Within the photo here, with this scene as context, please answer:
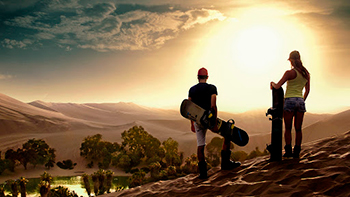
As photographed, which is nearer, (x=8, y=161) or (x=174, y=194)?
(x=174, y=194)

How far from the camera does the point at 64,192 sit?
42.5 ft

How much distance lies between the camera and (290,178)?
14.1 ft

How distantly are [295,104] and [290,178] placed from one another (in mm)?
1592

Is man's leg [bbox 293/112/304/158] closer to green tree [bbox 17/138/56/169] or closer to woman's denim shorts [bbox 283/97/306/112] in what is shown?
woman's denim shorts [bbox 283/97/306/112]

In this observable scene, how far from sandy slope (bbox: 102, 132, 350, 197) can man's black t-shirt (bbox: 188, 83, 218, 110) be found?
1.69m

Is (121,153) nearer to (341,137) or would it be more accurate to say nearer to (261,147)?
(261,147)

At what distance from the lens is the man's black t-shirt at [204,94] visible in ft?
18.2

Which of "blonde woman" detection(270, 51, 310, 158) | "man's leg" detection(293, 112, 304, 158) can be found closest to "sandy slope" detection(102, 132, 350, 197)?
"man's leg" detection(293, 112, 304, 158)

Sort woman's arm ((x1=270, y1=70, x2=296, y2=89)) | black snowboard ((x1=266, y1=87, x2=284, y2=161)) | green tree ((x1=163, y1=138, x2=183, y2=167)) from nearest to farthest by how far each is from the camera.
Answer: woman's arm ((x1=270, y1=70, x2=296, y2=89)), black snowboard ((x1=266, y1=87, x2=284, y2=161)), green tree ((x1=163, y1=138, x2=183, y2=167))

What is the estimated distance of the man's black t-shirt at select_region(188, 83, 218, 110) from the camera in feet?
18.2

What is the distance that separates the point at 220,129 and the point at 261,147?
46.8m

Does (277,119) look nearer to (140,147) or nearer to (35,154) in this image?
(140,147)

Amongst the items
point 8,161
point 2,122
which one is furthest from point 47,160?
point 2,122

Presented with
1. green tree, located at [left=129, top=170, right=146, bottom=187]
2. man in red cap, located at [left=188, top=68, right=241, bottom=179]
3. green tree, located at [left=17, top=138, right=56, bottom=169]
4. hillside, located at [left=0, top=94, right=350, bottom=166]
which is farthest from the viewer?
hillside, located at [left=0, top=94, right=350, bottom=166]
